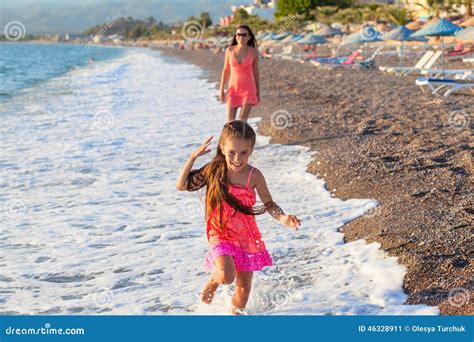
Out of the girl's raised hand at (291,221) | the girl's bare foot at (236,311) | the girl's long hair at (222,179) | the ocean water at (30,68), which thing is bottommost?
the ocean water at (30,68)

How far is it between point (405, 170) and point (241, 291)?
376 centimetres

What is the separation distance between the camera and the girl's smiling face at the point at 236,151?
3.58 m

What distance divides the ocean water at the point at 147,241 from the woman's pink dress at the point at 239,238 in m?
0.47

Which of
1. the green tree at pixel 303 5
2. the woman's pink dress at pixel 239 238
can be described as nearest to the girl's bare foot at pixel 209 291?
the woman's pink dress at pixel 239 238

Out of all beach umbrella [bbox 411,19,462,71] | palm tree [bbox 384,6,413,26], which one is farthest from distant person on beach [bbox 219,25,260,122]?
palm tree [bbox 384,6,413,26]

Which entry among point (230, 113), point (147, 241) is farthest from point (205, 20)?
point (147, 241)

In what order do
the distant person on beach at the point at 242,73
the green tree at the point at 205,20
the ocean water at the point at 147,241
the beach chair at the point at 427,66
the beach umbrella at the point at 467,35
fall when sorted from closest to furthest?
1. the ocean water at the point at 147,241
2. the distant person on beach at the point at 242,73
3. the beach umbrella at the point at 467,35
4. the beach chair at the point at 427,66
5. the green tree at the point at 205,20

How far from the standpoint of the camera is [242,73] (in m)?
8.52

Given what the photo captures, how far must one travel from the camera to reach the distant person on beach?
27.2 feet

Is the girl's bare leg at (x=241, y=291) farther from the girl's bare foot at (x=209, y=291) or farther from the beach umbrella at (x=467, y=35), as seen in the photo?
the beach umbrella at (x=467, y=35)

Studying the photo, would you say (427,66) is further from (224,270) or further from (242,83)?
(224,270)

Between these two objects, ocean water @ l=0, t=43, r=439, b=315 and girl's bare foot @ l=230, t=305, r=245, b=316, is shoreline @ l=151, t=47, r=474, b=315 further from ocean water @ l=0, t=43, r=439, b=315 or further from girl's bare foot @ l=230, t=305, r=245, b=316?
girl's bare foot @ l=230, t=305, r=245, b=316
